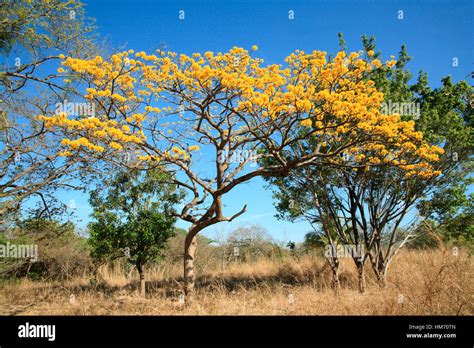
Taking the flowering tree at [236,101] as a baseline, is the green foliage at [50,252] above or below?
below

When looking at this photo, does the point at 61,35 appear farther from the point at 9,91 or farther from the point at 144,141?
the point at 144,141

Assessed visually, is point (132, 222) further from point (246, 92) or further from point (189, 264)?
point (246, 92)

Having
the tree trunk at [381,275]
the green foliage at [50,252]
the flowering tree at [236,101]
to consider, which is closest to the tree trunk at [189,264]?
the flowering tree at [236,101]

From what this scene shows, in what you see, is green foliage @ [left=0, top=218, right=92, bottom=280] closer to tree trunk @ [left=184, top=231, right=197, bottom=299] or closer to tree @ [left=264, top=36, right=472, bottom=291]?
tree trunk @ [left=184, top=231, right=197, bottom=299]

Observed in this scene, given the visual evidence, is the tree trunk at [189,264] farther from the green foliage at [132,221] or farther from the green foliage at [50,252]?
the green foliage at [50,252]

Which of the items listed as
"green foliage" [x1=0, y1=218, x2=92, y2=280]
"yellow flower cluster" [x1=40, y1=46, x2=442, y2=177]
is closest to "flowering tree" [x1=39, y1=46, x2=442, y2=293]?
"yellow flower cluster" [x1=40, y1=46, x2=442, y2=177]

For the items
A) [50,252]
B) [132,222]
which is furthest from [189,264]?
[50,252]

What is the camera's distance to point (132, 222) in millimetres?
11008

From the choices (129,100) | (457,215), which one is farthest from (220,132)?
(457,215)

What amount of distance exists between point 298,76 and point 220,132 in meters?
2.52

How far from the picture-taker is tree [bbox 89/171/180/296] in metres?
10.9

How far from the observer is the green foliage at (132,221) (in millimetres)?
10859

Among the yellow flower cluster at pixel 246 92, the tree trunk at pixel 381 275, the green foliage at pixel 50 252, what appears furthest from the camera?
the green foliage at pixel 50 252
